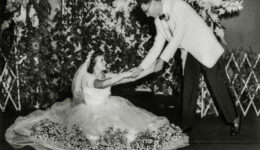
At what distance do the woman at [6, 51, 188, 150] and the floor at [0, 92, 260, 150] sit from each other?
160 millimetres

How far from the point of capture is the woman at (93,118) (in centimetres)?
464

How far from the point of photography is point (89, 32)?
6.59m

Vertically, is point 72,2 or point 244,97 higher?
point 72,2

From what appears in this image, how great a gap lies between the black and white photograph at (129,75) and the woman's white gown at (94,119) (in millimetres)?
12

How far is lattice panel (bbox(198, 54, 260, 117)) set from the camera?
6512mm

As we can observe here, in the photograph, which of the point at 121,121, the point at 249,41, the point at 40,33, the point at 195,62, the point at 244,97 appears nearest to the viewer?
the point at 121,121

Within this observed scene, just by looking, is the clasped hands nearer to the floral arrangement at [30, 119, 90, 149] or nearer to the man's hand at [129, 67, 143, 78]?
the man's hand at [129, 67, 143, 78]

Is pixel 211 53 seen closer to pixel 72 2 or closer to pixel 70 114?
pixel 70 114

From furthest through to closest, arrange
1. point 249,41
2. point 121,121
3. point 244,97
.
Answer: point 249,41, point 244,97, point 121,121

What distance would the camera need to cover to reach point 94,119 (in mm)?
4734

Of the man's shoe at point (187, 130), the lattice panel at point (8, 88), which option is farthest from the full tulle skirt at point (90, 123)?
the lattice panel at point (8, 88)

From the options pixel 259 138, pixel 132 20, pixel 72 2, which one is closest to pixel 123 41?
pixel 132 20

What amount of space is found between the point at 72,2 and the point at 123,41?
91cm

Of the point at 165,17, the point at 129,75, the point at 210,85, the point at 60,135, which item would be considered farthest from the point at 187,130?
the point at 60,135
